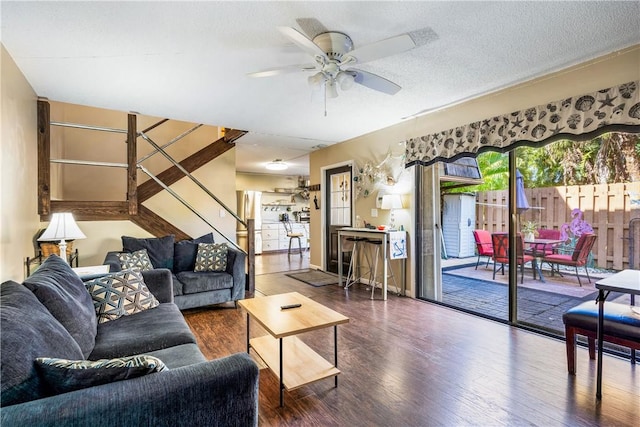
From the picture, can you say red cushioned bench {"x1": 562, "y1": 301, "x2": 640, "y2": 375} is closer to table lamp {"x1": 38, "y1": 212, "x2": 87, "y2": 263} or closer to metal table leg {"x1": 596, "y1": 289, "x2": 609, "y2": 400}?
metal table leg {"x1": 596, "y1": 289, "x2": 609, "y2": 400}

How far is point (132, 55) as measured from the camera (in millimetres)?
2414

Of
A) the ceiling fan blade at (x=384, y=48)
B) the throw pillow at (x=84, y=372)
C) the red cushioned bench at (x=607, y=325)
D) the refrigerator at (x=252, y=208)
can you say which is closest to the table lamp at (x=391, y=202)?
the red cushioned bench at (x=607, y=325)

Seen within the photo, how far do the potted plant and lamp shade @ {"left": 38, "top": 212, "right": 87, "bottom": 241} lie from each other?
441 cm

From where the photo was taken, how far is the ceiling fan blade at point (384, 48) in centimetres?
188

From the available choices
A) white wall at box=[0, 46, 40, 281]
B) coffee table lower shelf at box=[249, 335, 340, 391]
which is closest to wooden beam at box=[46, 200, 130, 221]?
white wall at box=[0, 46, 40, 281]

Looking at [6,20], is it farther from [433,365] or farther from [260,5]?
[433,365]

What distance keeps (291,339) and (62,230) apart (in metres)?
2.41

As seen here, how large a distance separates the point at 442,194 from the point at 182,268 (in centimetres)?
366

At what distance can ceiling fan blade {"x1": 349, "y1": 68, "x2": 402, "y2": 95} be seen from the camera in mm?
2311

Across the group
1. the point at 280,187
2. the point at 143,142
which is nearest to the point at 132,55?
the point at 143,142

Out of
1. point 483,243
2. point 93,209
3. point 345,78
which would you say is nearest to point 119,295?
point 93,209

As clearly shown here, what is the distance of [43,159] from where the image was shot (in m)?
3.35

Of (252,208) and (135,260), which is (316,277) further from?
(252,208)

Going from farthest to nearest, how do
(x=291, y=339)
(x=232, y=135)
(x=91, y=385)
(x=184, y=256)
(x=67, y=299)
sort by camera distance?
1. (x=232, y=135)
2. (x=184, y=256)
3. (x=291, y=339)
4. (x=67, y=299)
5. (x=91, y=385)
